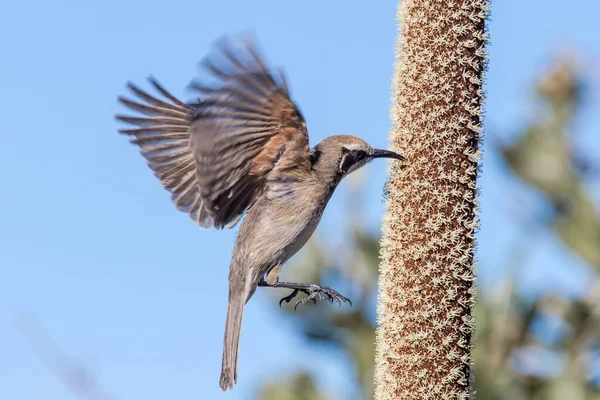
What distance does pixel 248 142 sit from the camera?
4738 mm

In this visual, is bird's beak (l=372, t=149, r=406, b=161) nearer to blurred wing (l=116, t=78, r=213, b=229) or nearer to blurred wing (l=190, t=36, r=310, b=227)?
blurred wing (l=190, t=36, r=310, b=227)

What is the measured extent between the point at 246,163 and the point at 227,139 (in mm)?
296

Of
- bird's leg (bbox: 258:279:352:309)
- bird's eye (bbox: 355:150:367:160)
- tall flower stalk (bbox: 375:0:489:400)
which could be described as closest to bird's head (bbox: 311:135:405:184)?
bird's eye (bbox: 355:150:367:160)

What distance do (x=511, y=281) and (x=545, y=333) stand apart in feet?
2.32

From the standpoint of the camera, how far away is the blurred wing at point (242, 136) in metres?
4.27

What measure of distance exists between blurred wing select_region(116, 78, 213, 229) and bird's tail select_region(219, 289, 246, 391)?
65 centimetres

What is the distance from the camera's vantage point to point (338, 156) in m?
4.89

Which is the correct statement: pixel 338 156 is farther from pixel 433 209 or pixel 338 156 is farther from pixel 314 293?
pixel 433 209

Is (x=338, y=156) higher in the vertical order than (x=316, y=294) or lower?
higher

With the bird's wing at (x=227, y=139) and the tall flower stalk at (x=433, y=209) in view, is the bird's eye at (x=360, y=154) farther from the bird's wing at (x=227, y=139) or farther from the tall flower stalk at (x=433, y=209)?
the tall flower stalk at (x=433, y=209)

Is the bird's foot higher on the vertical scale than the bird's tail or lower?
higher

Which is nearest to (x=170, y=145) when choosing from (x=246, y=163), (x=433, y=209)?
(x=246, y=163)

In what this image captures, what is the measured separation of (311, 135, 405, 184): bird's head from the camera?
4.80 m

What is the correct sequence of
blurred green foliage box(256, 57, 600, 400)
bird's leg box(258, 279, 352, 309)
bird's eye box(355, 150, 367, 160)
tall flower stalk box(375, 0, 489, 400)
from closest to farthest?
tall flower stalk box(375, 0, 489, 400)
bird's eye box(355, 150, 367, 160)
bird's leg box(258, 279, 352, 309)
blurred green foliage box(256, 57, 600, 400)
